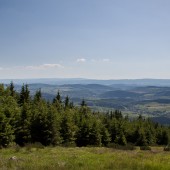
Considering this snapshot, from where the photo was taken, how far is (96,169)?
11961 millimetres

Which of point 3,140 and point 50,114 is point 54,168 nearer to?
point 3,140

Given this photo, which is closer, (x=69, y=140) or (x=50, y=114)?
(x=50, y=114)

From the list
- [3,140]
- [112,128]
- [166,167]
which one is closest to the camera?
[166,167]

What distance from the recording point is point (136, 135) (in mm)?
77438

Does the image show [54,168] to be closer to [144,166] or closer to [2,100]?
[144,166]

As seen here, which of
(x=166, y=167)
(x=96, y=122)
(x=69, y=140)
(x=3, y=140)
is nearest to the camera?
(x=166, y=167)

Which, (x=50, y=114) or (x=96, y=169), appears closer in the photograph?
(x=96, y=169)

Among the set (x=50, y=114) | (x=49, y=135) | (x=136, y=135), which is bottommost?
(x=136, y=135)

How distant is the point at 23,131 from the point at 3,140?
7.67m

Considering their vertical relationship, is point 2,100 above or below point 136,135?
above

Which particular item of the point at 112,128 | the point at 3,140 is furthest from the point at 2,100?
the point at 112,128

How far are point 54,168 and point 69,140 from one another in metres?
42.3

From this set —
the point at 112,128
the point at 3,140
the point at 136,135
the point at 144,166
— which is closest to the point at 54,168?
the point at 144,166

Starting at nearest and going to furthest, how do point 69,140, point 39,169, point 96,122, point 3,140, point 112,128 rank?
point 39,169 → point 3,140 → point 69,140 → point 96,122 → point 112,128
